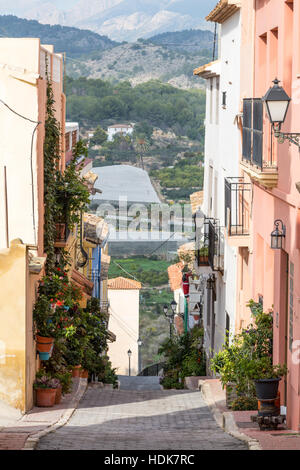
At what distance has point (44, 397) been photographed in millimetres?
13688

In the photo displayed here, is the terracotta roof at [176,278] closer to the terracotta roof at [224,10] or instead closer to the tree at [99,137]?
the tree at [99,137]

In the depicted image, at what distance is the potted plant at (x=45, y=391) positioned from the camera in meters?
13.7

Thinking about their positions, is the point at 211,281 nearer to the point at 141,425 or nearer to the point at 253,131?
the point at 253,131

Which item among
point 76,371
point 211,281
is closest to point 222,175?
point 211,281

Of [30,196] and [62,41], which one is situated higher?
[62,41]

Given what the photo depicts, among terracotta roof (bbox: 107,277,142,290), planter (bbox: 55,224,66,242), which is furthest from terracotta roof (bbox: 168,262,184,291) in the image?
planter (bbox: 55,224,66,242)

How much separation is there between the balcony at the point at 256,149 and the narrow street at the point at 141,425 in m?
3.92

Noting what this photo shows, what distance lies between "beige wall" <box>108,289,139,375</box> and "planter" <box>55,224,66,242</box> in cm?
3442

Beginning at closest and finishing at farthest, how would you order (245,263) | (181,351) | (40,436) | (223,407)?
1. (40,436)
2. (223,407)
3. (245,263)
4. (181,351)

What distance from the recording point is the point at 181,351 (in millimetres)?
26938

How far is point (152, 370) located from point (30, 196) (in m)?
36.9

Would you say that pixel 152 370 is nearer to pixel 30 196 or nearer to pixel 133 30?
pixel 30 196

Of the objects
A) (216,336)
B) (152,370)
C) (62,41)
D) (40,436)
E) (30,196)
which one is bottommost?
(152,370)

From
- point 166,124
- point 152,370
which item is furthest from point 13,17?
point 152,370
